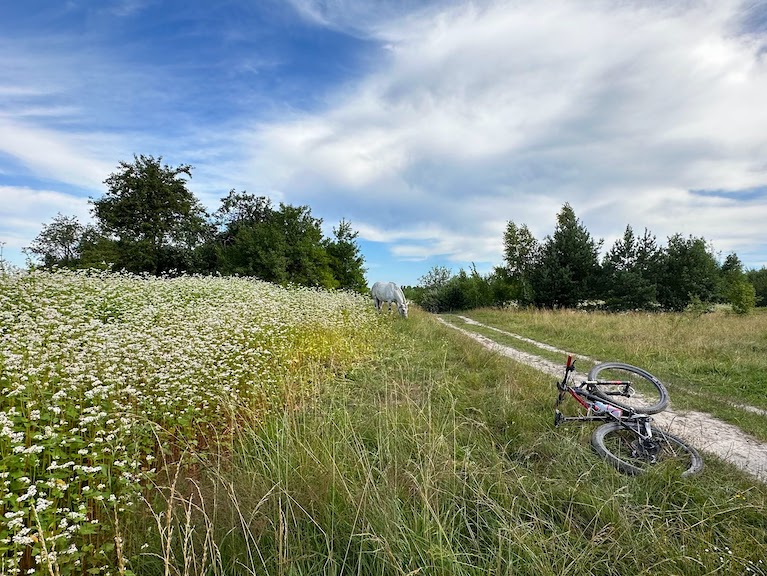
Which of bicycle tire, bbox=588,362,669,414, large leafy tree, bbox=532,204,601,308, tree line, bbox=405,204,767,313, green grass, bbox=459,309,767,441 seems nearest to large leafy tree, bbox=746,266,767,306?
tree line, bbox=405,204,767,313

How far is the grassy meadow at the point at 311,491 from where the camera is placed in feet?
Answer: 8.05

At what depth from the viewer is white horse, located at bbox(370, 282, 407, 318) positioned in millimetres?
18250

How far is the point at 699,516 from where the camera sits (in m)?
3.21

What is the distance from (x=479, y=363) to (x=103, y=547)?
7631 mm

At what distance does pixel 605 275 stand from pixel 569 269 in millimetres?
3030

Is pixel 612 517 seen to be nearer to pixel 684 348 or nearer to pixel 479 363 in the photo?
pixel 479 363

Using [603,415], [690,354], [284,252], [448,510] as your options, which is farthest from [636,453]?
[284,252]

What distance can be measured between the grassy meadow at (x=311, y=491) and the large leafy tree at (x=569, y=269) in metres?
30.6

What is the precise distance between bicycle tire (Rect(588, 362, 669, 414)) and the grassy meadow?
93cm

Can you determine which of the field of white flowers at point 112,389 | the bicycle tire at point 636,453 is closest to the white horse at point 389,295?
the field of white flowers at point 112,389

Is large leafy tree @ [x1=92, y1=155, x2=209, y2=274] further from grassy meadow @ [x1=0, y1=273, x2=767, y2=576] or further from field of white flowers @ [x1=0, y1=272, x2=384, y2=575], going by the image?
grassy meadow @ [x1=0, y1=273, x2=767, y2=576]

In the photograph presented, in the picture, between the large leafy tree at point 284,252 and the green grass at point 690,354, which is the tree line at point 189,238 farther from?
the green grass at point 690,354

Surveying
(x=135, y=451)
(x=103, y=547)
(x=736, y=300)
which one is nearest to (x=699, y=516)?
(x=103, y=547)

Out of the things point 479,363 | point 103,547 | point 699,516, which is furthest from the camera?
point 479,363
